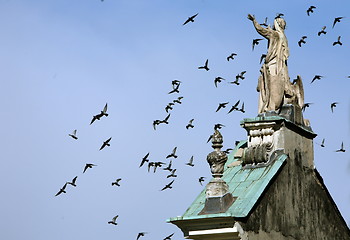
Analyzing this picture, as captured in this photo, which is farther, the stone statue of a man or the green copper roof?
the stone statue of a man

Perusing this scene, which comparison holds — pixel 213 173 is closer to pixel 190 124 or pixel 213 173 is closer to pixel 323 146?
pixel 323 146

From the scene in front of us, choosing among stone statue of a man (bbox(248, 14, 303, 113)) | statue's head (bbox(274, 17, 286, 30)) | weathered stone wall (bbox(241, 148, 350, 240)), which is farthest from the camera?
statue's head (bbox(274, 17, 286, 30))

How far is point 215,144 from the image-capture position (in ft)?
102

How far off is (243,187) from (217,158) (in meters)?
1.23

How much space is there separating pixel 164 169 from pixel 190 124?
1.72 metres

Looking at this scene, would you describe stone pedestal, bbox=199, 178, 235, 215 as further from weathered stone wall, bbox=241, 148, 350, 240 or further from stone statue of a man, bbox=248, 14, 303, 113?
stone statue of a man, bbox=248, 14, 303, 113

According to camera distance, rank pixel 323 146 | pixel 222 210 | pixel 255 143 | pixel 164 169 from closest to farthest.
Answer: pixel 222 210 < pixel 255 143 < pixel 323 146 < pixel 164 169

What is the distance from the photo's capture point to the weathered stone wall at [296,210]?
31281mm

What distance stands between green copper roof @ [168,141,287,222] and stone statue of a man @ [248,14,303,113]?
4.34 feet

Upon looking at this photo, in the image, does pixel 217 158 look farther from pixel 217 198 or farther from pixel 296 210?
pixel 296 210

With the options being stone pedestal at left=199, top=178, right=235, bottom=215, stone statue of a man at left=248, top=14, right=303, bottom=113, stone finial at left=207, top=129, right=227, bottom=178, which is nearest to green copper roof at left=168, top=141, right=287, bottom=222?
stone pedestal at left=199, top=178, right=235, bottom=215

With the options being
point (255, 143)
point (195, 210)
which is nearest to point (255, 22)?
point (255, 143)

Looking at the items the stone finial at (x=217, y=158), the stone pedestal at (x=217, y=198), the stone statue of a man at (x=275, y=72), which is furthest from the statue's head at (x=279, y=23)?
the stone pedestal at (x=217, y=198)

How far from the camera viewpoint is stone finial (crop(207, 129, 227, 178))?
30859 millimetres
